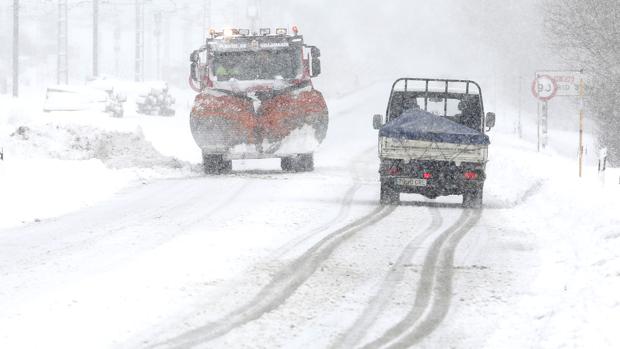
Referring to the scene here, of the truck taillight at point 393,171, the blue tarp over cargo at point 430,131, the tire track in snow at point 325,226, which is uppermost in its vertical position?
the blue tarp over cargo at point 430,131

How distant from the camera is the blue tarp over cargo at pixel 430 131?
15.1m

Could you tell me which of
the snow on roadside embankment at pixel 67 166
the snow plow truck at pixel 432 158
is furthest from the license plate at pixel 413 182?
the snow on roadside embankment at pixel 67 166

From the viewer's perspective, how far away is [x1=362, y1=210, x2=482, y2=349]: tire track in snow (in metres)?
6.92

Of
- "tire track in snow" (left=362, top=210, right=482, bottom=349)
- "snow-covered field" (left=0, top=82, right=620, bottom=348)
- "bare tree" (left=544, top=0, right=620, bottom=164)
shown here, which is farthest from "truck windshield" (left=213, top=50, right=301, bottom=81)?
"bare tree" (left=544, top=0, right=620, bottom=164)

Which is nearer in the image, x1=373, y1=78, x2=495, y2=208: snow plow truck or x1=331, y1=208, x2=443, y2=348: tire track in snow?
x1=331, y1=208, x2=443, y2=348: tire track in snow

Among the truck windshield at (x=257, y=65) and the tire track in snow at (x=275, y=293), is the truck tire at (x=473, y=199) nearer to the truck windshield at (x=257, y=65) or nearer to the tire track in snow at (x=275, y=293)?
the tire track in snow at (x=275, y=293)

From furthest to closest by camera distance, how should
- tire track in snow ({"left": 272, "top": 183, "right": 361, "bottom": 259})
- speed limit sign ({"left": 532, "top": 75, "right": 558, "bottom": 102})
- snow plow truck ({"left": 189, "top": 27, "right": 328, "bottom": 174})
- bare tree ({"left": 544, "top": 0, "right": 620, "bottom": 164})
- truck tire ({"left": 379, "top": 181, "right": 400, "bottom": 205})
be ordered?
bare tree ({"left": 544, "top": 0, "right": 620, "bottom": 164}) → speed limit sign ({"left": 532, "top": 75, "right": 558, "bottom": 102}) → snow plow truck ({"left": 189, "top": 27, "right": 328, "bottom": 174}) → truck tire ({"left": 379, "top": 181, "right": 400, "bottom": 205}) → tire track in snow ({"left": 272, "top": 183, "right": 361, "bottom": 259})

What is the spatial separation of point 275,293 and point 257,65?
12149 millimetres

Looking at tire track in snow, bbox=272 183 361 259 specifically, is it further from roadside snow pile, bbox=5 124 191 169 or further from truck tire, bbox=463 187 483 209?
roadside snow pile, bbox=5 124 191 169

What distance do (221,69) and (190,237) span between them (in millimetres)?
9322

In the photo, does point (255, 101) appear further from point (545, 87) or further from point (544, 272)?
point (544, 272)

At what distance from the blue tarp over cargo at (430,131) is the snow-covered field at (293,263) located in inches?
42.8

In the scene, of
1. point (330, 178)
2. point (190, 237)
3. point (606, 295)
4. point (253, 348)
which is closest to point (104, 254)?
point (190, 237)

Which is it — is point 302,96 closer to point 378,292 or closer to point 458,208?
point 458,208
